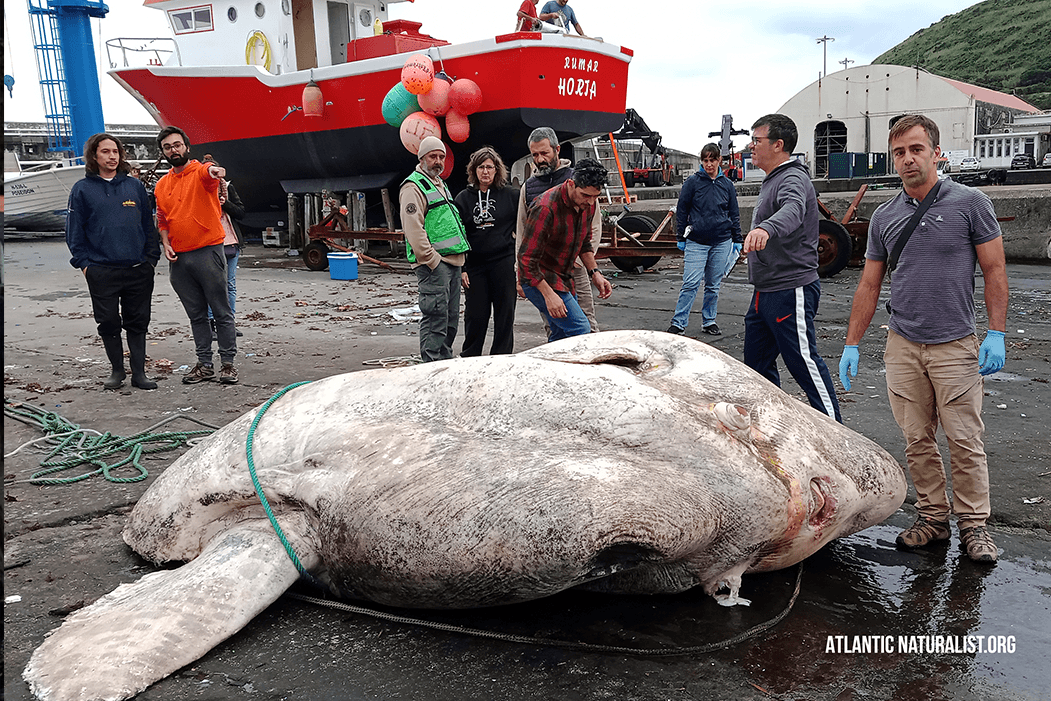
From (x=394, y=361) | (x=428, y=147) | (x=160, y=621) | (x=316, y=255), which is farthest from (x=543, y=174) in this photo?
(x=316, y=255)

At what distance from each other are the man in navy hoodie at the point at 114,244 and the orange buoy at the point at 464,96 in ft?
27.3

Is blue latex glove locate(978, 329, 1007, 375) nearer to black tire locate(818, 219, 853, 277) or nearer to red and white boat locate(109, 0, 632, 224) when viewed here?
black tire locate(818, 219, 853, 277)

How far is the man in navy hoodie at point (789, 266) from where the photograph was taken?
447cm

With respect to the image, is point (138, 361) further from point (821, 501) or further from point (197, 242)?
point (821, 501)

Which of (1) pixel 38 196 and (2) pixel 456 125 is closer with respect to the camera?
(2) pixel 456 125

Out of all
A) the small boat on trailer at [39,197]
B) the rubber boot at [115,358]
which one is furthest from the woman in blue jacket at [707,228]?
the small boat on trailer at [39,197]

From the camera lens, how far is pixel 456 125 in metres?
14.0

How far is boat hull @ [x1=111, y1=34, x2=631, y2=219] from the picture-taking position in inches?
547

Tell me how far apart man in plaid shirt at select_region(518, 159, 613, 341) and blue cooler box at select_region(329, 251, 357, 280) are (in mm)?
8217

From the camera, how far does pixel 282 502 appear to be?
119 inches

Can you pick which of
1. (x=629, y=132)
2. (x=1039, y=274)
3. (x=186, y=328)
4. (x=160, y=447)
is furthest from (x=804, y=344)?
(x=629, y=132)

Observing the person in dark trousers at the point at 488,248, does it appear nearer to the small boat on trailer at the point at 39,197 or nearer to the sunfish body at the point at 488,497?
the sunfish body at the point at 488,497

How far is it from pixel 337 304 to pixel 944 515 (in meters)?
8.44

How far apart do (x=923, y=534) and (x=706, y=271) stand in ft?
17.9
